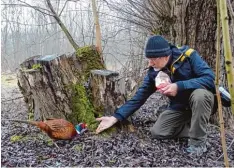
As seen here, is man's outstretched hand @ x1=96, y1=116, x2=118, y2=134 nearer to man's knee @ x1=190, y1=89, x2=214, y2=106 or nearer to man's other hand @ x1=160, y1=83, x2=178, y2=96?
man's other hand @ x1=160, y1=83, x2=178, y2=96

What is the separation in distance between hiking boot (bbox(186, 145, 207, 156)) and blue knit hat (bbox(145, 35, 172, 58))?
774 mm

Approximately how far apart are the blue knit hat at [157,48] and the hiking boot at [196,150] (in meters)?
0.77

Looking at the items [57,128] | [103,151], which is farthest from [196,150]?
[57,128]

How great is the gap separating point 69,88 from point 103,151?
720mm

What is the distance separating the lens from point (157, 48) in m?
2.46

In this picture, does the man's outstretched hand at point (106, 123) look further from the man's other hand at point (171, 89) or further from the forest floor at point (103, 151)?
the man's other hand at point (171, 89)

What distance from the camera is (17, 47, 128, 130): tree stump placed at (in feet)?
8.85

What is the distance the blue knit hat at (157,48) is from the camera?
2.46m

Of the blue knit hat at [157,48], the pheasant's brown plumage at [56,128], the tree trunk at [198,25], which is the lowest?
the pheasant's brown plumage at [56,128]

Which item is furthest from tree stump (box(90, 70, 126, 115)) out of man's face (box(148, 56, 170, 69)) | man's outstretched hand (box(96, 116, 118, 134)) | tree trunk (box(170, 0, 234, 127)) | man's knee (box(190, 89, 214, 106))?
tree trunk (box(170, 0, 234, 127))

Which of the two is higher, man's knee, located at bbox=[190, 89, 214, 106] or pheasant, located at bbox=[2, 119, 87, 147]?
man's knee, located at bbox=[190, 89, 214, 106]

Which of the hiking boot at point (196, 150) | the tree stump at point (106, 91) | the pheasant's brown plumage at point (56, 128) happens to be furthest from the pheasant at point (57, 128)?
the hiking boot at point (196, 150)

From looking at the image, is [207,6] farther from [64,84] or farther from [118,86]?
[64,84]

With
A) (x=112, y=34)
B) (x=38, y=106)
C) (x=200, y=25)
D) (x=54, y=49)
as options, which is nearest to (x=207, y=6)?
(x=200, y=25)
